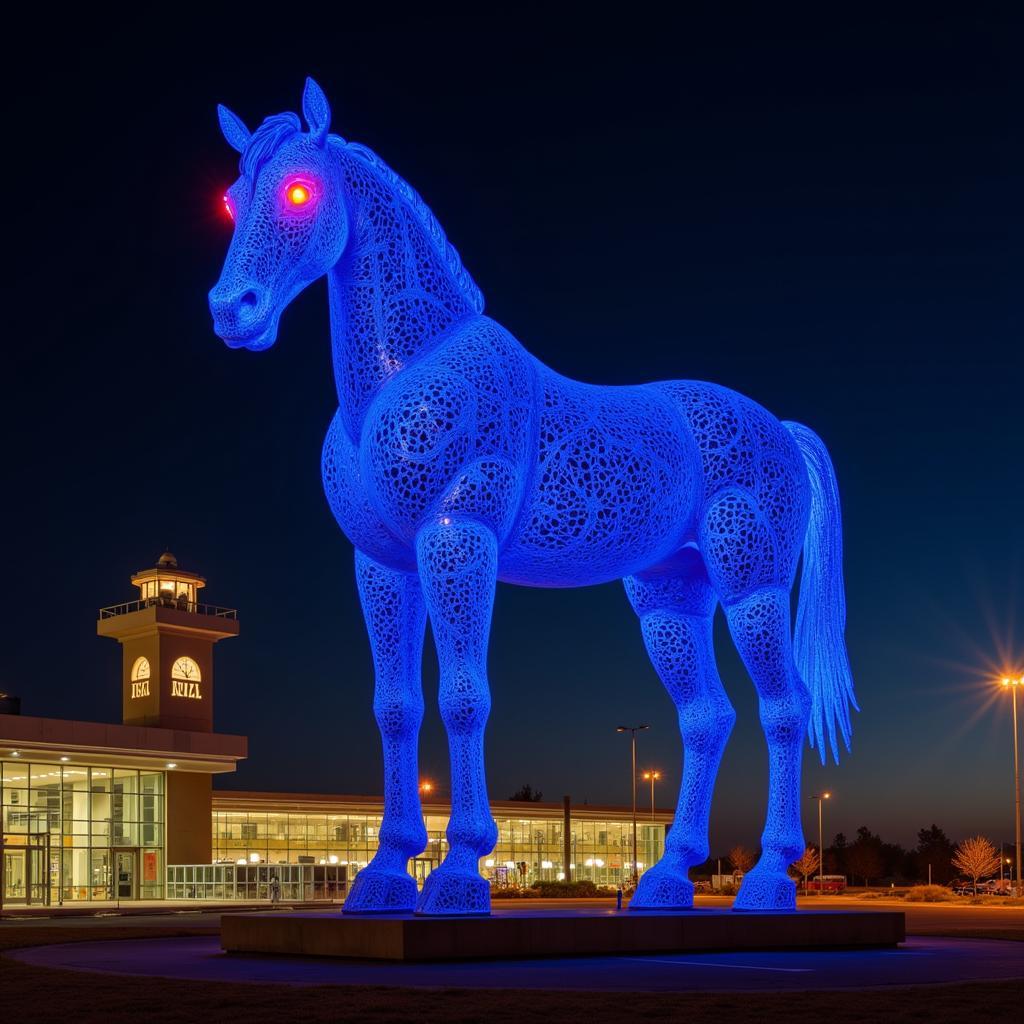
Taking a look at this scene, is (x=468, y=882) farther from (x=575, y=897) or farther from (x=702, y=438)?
(x=575, y=897)

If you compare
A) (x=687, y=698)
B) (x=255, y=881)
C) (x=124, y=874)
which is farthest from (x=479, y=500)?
(x=124, y=874)

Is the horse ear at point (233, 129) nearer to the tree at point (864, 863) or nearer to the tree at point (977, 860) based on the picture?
the tree at point (977, 860)

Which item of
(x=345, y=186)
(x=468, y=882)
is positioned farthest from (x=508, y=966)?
(x=345, y=186)

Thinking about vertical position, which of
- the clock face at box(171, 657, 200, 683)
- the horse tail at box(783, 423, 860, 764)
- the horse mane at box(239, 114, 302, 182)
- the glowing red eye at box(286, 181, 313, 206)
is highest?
the horse mane at box(239, 114, 302, 182)

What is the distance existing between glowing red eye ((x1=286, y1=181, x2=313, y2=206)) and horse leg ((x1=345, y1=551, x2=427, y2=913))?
9.89 feet

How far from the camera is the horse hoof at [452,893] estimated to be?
11062mm

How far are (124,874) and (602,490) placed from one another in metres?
38.6

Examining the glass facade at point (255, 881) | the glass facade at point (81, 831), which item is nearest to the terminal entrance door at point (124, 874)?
the glass facade at point (81, 831)

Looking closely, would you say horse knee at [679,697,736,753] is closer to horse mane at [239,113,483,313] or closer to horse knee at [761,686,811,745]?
horse knee at [761,686,811,745]

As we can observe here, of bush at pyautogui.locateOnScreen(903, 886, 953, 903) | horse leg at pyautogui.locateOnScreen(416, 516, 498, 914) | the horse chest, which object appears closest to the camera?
horse leg at pyautogui.locateOnScreen(416, 516, 498, 914)

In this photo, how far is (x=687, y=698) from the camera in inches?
541

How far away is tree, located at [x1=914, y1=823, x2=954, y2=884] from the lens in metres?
87.0

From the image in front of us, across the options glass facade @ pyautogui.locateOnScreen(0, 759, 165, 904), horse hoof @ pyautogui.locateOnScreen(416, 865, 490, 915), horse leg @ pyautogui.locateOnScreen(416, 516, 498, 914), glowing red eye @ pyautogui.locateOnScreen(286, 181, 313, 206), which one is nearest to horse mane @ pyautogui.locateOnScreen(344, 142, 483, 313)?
glowing red eye @ pyautogui.locateOnScreen(286, 181, 313, 206)

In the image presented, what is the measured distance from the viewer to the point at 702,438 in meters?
13.2
